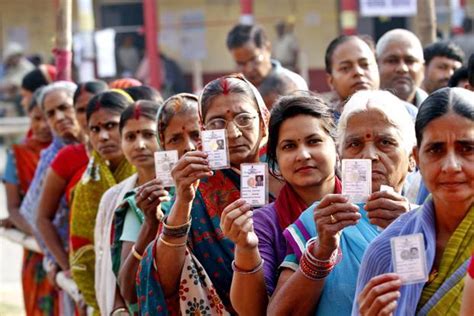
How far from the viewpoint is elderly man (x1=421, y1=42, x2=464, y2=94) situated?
24.7 feet

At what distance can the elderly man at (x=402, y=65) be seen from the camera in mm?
6965

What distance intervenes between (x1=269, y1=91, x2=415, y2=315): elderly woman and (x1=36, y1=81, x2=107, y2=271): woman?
10.8ft

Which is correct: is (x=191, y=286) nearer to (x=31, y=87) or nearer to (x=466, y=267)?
(x=466, y=267)

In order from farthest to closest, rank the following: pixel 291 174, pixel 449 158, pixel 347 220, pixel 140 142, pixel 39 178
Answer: pixel 39 178
pixel 140 142
pixel 291 174
pixel 347 220
pixel 449 158

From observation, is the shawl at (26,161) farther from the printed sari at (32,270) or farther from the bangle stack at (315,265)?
the bangle stack at (315,265)

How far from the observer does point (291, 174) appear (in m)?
4.29

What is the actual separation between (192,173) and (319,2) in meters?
18.9

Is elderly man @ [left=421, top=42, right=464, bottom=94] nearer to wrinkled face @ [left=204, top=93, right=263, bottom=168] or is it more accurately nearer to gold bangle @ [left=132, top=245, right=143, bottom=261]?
gold bangle @ [left=132, top=245, right=143, bottom=261]

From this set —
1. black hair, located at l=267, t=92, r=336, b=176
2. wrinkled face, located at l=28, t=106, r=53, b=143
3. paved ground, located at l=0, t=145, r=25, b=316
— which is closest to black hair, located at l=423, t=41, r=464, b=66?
wrinkled face, located at l=28, t=106, r=53, b=143

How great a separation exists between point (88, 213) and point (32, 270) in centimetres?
229

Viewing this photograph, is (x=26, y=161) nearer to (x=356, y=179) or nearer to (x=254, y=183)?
(x=254, y=183)

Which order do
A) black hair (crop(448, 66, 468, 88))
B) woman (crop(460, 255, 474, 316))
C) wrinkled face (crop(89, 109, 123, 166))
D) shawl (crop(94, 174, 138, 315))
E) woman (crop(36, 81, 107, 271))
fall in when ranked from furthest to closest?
woman (crop(36, 81, 107, 271)) → wrinkled face (crop(89, 109, 123, 166)) → black hair (crop(448, 66, 468, 88)) → shawl (crop(94, 174, 138, 315)) → woman (crop(460, 255, 474, 316))

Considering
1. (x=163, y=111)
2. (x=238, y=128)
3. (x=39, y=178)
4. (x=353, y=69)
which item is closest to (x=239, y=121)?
(x=238, y=128)

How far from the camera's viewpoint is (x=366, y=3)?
1249 cm
